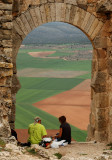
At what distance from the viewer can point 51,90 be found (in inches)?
1307

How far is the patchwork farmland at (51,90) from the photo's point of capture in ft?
73.2

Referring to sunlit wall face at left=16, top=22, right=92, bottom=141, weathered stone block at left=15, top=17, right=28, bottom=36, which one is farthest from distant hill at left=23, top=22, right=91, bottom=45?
Result: weathered stone block at left=15, top=17, right=28, bottom=36

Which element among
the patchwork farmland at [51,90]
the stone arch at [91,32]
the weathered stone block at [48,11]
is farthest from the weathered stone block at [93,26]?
the patchwork farmland at [51,90]

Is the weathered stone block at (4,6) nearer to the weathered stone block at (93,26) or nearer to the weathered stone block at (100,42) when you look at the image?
the weathered stone block at (93,26)

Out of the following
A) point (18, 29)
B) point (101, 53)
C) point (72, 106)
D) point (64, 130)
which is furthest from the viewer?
point (72, 106)

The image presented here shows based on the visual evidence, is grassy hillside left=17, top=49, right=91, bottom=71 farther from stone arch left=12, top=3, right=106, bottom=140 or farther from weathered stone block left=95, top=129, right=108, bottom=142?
stone arch left=12, top=3, right=106, bottom=140

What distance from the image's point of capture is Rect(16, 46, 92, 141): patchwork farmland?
22.3 m

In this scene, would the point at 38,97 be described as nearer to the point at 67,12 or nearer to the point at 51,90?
the point at 51,90

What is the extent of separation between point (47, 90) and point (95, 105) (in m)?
21.8

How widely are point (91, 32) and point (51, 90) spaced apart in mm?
22946

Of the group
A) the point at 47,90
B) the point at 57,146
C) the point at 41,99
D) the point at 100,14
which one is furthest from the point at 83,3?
the point at 47,90

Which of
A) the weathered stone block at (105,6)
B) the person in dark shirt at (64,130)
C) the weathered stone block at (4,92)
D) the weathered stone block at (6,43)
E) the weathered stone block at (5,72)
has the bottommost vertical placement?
the person in dark shirt at (64,130)

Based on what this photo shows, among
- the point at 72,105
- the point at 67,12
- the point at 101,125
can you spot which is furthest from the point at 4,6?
the point at 72,105

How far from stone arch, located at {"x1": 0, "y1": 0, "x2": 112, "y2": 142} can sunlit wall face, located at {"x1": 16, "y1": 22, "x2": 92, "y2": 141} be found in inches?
297
